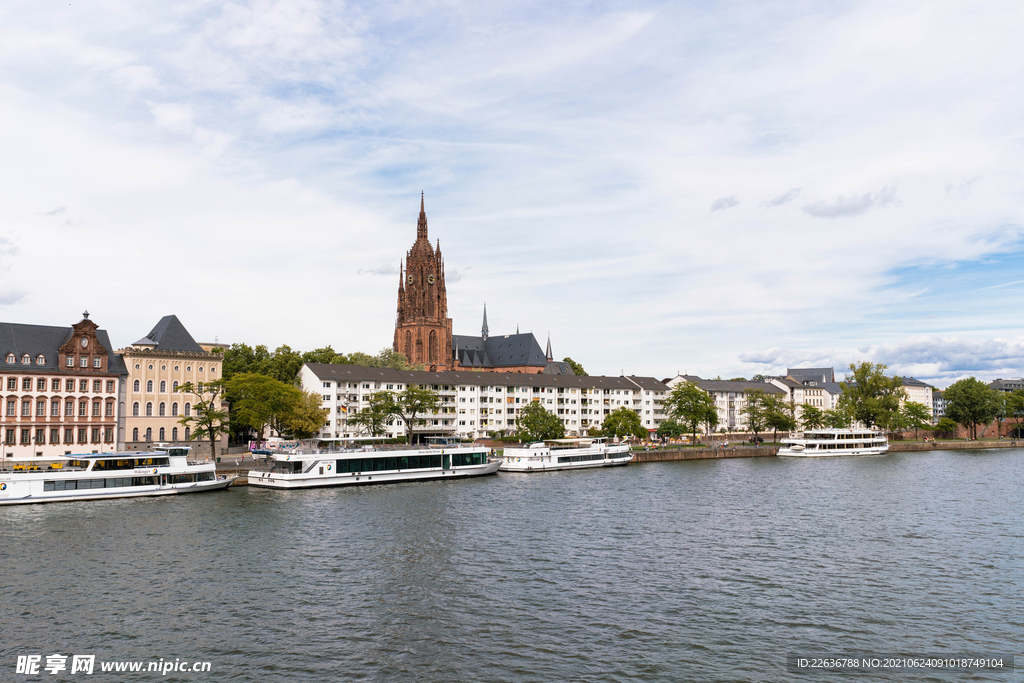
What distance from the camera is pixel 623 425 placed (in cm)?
15238

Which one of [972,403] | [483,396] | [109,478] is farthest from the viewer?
[972,403]

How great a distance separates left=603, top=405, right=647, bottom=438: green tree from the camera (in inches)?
5994

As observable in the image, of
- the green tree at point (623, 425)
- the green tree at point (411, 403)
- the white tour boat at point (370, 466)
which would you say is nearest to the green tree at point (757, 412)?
the green tree at point (623, 425)

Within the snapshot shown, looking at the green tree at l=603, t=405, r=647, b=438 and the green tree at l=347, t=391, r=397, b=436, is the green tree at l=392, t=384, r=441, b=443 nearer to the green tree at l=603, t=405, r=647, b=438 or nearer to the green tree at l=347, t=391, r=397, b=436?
the green tree at l=347, t=391, r=397, b=436

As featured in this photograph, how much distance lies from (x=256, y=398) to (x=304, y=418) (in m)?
15.2

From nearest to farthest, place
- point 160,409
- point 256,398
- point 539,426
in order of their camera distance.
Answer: point 256,398 < point 160,409 < point 539,426

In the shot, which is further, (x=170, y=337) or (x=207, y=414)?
(x=170, y=337)

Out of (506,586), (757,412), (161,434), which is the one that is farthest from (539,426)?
(506,586)

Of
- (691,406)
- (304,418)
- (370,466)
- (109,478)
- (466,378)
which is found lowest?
(370,466)

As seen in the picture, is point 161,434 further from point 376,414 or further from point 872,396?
point 872,396

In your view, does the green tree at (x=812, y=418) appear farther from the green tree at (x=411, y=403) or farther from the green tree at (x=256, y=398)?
the green tree at (x=256, y=398)

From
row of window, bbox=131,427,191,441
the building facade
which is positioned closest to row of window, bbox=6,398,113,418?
the building facade

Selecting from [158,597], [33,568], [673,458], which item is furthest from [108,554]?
[673,458]

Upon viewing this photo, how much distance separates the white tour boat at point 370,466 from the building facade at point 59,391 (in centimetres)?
2969
